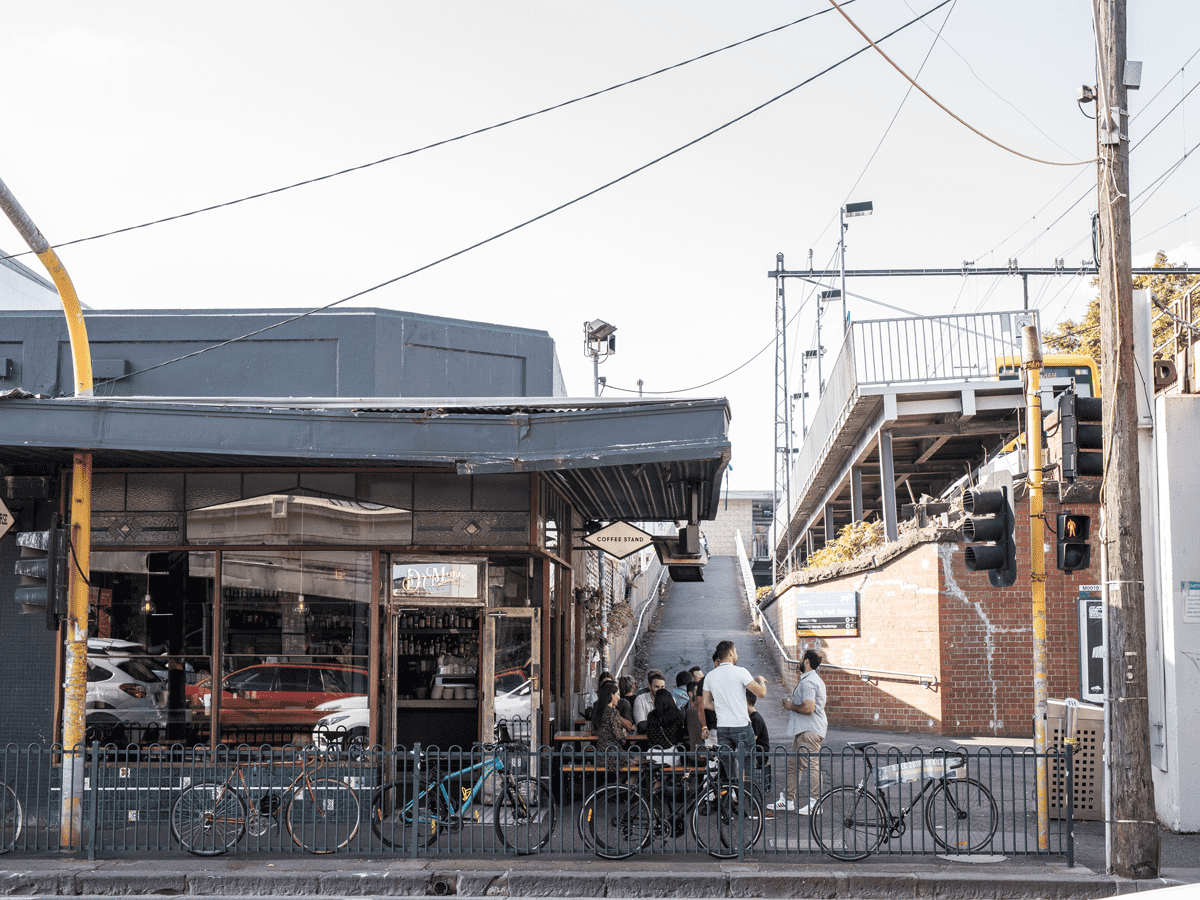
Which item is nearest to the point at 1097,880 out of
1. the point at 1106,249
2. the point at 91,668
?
the point at 1106,249

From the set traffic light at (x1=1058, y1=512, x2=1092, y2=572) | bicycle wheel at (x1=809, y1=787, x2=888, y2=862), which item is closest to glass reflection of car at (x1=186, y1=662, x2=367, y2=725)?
bicycle wheel at (x1=809, y1=787, x2=888, y2=862)

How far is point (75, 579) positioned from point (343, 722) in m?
3.10

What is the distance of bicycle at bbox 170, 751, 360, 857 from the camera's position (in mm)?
9336

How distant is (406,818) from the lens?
9562mm

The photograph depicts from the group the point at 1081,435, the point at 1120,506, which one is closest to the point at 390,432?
the point at 1081,435

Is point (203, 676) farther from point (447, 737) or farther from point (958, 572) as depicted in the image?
point (958, 572)

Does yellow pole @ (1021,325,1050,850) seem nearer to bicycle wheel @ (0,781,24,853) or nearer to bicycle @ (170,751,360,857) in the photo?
bicycle @ (170,751,360,857)

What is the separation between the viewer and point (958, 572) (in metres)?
16.8

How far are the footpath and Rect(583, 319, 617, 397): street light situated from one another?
13.4 meters

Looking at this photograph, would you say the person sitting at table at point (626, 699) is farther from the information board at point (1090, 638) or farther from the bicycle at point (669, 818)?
the information board at point (1090, 638)

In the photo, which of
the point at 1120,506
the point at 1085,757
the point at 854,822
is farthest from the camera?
the point at 1085,757

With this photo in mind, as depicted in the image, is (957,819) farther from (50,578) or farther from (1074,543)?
(50,578)

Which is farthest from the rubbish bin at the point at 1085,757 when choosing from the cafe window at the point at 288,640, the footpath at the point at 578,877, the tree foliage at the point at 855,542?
the tree foliage at the point at 855,542

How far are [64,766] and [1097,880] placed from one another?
856 cm
